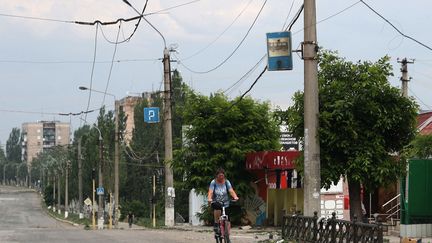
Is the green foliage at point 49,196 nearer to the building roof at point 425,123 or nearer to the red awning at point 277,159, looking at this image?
the building roof at point 425,123

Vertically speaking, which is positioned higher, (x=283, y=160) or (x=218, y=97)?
(x=218, y=97)

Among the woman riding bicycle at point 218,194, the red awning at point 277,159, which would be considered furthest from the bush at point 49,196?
the woman riding bicycle at point 218,194

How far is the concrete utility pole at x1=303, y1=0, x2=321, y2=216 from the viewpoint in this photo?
1579 cm

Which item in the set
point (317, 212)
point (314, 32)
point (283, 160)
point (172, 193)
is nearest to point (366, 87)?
point (314, 32)

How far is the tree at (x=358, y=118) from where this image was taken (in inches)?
695

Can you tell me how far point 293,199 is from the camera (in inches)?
1325

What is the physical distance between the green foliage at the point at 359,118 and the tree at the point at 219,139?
12.2m

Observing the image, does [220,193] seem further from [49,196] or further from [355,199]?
[49,196]

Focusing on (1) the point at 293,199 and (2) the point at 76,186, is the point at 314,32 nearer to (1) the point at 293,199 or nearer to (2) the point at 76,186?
(1) the point at 293,199

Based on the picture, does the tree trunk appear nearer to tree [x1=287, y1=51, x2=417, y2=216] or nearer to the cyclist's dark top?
tree [x1=287, y1=51, x2=417, y2=216]

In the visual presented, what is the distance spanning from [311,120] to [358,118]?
251cm

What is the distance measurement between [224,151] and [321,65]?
12957 millimetres

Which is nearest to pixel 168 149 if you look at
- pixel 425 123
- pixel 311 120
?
pixel 425 123

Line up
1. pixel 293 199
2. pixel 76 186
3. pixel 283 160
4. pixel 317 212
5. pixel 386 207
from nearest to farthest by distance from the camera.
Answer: pixel 317 212
pixel 283 160
pixel 386 207
pixel 293 199
pixel 76 186
